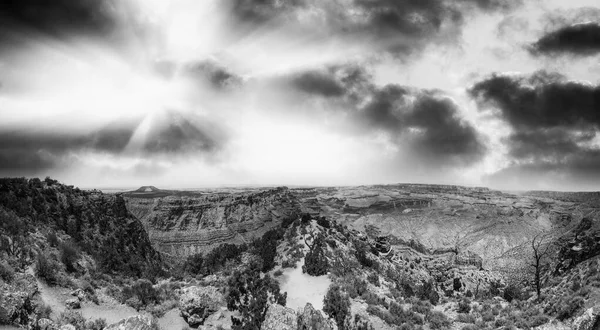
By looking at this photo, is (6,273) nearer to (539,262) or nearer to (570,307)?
(570,307)

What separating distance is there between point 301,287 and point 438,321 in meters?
10.8

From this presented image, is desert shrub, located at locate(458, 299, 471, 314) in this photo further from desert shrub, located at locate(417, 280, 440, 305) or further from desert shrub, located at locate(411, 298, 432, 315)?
desert shrub, located at locate(417, 280, 440, 305)

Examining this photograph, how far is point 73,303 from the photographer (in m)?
18.7

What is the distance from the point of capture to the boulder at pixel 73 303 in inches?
728

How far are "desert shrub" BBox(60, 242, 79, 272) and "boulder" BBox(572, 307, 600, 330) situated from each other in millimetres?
28858

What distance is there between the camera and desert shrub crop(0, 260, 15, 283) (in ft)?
54.6

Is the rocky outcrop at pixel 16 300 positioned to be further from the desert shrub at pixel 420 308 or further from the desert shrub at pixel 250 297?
the desert shrub at pixel 420 308

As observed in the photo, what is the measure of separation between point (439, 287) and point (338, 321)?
22.2 m

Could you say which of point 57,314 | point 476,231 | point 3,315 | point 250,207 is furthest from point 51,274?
point 476,231

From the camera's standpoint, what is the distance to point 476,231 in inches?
4422

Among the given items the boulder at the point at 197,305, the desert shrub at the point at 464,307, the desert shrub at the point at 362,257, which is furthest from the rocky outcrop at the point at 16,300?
the desert shrub at the point at 362,257

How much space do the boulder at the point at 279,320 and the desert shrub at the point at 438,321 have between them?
32.9 ft

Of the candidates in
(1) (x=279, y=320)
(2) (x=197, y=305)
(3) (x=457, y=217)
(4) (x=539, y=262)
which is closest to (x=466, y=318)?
(1) (x=279, y=320)

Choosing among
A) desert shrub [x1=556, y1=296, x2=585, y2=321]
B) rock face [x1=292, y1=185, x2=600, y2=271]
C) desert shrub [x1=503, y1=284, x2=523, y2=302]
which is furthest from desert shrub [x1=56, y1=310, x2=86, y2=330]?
rock face [x1=292, y1=185, x2=600, y2=271]
